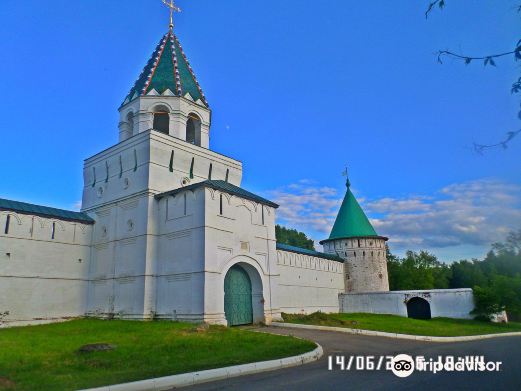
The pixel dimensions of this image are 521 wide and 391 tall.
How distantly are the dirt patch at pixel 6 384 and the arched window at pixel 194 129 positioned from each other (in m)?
14.7

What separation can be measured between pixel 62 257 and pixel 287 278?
42.0ft

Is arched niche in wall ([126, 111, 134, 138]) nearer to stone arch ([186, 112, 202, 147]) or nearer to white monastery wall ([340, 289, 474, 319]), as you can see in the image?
stone arch ([186, 112, 202, 147])

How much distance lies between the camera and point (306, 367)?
889cm

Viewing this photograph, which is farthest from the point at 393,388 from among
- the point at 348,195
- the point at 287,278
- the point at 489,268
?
the point at 489,268

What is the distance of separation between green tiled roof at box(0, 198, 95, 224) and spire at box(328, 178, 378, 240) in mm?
20113

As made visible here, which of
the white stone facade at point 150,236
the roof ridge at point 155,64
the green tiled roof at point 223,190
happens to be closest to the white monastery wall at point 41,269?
the white stone facade at point 150,236

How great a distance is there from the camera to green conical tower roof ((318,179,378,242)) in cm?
3291

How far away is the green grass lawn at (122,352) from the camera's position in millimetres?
7363

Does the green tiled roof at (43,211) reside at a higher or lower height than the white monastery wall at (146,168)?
lower

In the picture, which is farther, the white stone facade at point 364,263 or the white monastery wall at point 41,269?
the white stone facade at point 364,263

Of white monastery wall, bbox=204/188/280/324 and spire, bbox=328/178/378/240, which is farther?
spire, bbox=328/178/378/240

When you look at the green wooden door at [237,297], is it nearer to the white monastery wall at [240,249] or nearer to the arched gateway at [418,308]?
the white monastery wall at [240,249]

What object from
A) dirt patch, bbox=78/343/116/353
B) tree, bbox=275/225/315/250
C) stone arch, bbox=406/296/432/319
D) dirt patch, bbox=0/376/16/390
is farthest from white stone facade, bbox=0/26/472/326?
tree, bbox=275/225/315/250

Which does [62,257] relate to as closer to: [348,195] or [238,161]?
[238,161]
